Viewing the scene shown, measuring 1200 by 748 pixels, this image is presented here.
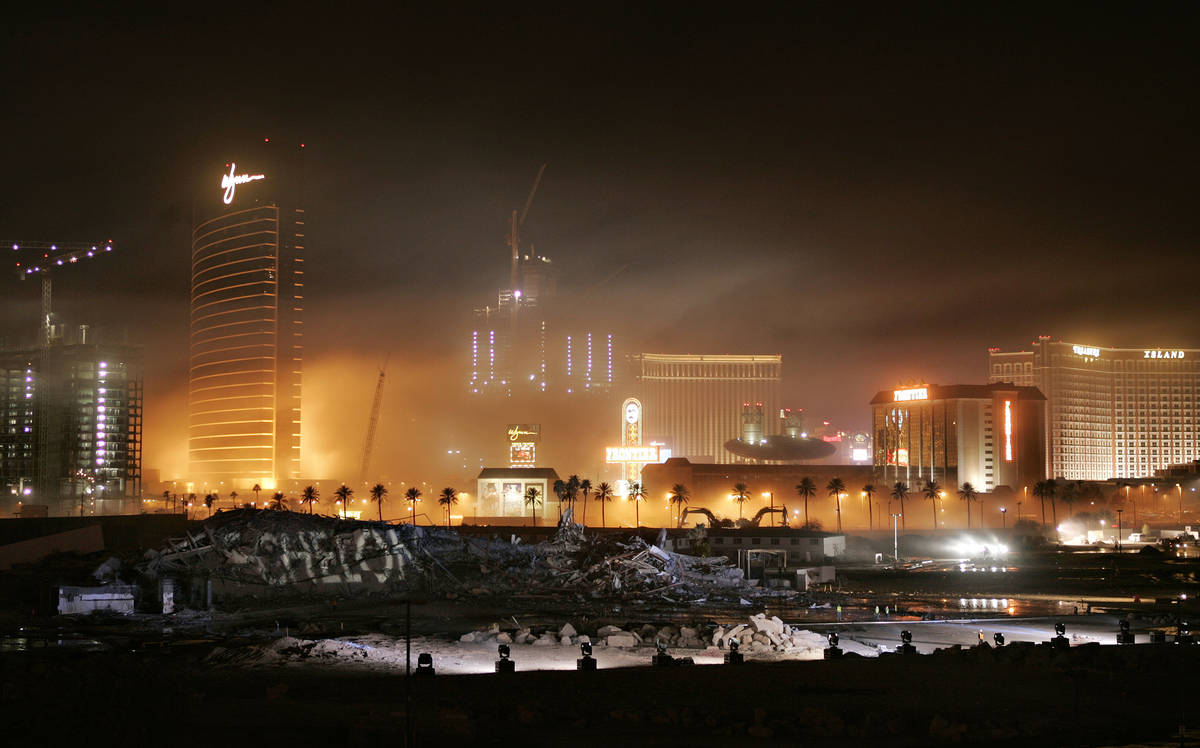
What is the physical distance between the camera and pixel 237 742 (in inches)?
982

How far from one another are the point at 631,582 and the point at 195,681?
138 feet

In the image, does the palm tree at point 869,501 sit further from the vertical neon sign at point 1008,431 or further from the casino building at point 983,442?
the vertical neon sign at point 1008,431

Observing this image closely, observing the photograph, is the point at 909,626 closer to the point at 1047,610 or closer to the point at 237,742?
the point at 1047,610

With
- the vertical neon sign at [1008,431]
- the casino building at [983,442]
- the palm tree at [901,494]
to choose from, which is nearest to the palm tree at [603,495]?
the palm tree at [901,494]

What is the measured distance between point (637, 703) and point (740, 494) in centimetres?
12655

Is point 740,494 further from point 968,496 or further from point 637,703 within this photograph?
point 637,703

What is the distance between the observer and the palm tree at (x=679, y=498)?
14962 cm

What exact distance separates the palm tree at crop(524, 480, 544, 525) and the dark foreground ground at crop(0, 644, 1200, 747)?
355 feet

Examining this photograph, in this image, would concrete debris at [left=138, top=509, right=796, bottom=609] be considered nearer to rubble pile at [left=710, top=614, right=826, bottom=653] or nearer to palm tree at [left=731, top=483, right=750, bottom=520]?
rubble pile at [left=710, top=614, right=826, bottom=653]

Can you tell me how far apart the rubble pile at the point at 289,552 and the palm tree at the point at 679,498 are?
71770mm

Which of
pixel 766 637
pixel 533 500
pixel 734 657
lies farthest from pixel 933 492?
pixel 734 657

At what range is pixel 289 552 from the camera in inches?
2778

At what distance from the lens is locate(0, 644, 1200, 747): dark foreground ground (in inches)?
961

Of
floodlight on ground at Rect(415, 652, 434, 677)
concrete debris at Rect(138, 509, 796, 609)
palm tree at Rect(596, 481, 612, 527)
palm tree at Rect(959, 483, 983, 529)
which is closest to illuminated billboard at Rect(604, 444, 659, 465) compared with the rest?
palm tree at Rect(596, 481, 612, 527)
